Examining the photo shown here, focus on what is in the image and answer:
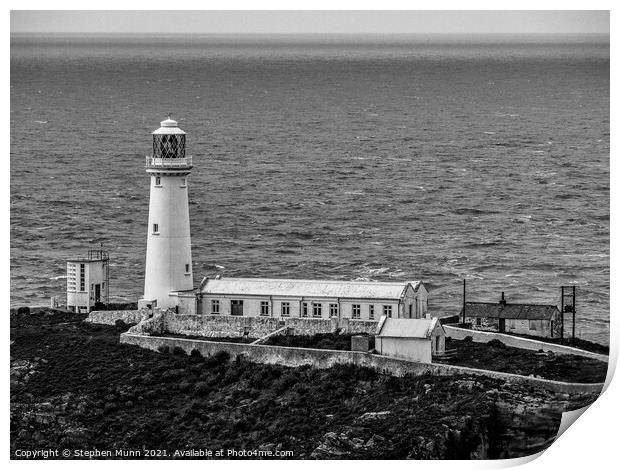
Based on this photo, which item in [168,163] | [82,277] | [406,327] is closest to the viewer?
[406,327]

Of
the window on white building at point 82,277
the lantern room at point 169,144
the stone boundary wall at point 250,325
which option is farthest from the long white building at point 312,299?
the window on white building at point 82,277

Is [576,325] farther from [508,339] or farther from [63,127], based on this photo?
[63,127]

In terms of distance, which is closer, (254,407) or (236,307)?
(254,407)

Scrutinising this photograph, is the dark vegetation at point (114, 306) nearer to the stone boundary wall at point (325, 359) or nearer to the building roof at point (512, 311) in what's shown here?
the stone boundary wall at point (325, 359)

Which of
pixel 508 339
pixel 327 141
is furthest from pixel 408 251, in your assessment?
pixel 327 141

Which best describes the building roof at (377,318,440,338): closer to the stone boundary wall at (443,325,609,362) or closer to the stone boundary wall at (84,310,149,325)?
the stone boundary wall at (443,325,609,362)

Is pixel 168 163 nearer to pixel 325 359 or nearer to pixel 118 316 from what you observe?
pixel 118 316

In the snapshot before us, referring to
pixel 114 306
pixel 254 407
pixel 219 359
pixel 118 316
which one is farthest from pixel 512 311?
pixel 114 306
